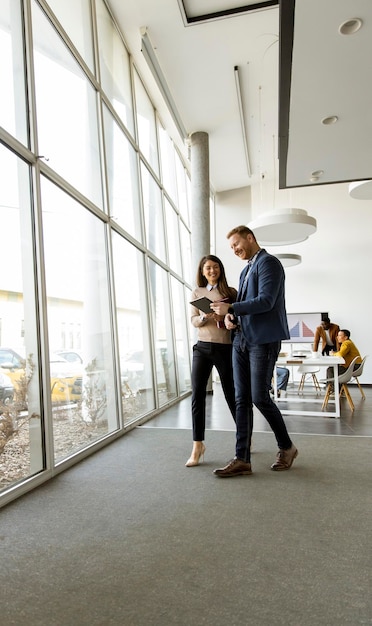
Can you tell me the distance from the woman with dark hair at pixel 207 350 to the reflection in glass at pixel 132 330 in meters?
1.66

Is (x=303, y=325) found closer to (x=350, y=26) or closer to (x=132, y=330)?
(x=132, y=330)

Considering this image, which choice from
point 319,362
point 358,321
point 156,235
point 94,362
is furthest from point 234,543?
point 358,321

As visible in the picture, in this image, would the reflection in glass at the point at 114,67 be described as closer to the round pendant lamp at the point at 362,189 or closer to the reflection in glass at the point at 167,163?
the reflection in glass at the point at 167,163

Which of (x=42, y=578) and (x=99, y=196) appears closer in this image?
(x=42, y=578)

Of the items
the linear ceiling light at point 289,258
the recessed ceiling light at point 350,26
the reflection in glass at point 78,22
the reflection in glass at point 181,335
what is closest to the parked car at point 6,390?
the recessed ceiling light at point 350,26

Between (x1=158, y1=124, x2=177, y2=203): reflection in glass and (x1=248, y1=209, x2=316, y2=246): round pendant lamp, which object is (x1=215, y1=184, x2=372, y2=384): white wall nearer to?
(x1=248, y1=209, x2=316, y2=246): round pendant lamp

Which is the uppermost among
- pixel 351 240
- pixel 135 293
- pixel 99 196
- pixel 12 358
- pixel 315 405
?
pixel 351 240

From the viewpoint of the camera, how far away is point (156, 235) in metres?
6.96

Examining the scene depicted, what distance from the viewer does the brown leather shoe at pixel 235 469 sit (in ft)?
8.79

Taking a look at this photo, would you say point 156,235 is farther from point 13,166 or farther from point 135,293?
point 13,166

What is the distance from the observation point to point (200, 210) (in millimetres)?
7594

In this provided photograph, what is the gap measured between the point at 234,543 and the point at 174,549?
0.27m

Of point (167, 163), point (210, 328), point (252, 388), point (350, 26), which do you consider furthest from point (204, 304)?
point (167, 163)

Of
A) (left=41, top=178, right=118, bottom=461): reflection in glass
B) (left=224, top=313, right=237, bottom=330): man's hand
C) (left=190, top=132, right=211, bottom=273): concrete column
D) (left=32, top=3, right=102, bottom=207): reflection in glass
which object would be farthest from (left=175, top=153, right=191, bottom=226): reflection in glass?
(left=224, top=313, right=237, bottom=330): man's hand
